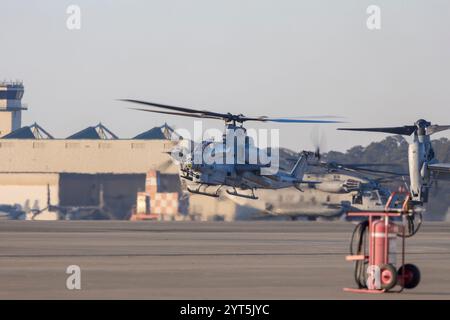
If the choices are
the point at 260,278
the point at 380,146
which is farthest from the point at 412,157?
the point at 380,146

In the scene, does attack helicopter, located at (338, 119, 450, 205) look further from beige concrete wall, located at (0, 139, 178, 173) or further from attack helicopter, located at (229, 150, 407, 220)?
beige concrete wall, located at (0, 139, 178, 173)

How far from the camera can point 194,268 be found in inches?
1190

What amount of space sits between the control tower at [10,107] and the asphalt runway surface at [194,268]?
385 feet

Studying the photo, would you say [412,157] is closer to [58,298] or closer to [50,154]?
[58,298]

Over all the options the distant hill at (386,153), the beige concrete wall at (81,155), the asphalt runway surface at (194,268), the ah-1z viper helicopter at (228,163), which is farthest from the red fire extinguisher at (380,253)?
the distant hill at (386,153)

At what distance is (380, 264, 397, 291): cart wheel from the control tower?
141 m

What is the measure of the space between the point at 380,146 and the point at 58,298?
5441 inches

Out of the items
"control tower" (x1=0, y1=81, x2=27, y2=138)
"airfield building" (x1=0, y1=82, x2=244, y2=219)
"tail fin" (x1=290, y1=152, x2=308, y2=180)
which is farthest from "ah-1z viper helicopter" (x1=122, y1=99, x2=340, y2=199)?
"control tower" (x1=0, y1=81, x2=27, y2=138)

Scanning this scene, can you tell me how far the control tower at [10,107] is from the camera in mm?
163250

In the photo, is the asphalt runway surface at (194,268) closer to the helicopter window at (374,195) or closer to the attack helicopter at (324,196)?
the attack helicopter at (324,196)

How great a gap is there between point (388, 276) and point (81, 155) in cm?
9968

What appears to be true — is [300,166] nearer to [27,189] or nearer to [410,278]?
[410,278]

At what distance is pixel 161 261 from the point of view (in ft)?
108

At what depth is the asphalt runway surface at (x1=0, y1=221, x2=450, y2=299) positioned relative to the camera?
76.9ft
